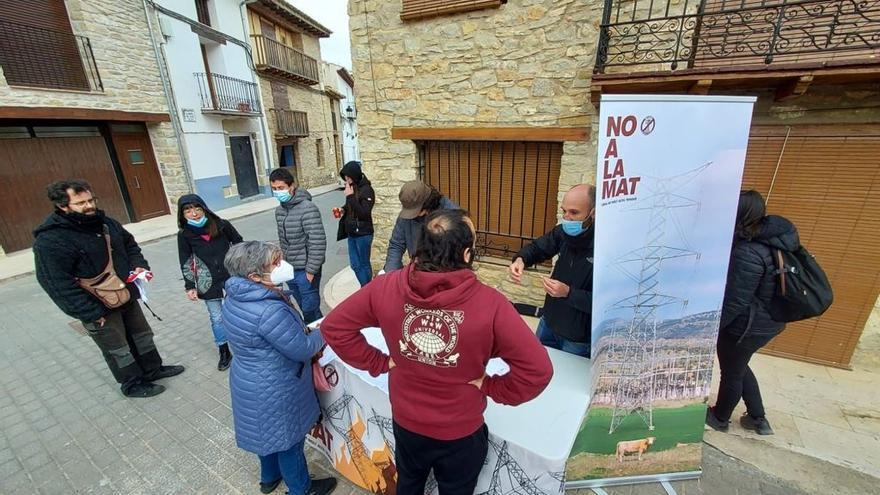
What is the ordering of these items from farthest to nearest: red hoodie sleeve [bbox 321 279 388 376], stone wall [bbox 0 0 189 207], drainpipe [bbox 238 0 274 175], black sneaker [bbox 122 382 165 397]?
drainpipe [bbox 238 0 274 175], stone wall [bbox 0 0 189 207], black sneaker [bbox 122 382 165 397], red hoodie sleeve [bbox 321 279 388 376]

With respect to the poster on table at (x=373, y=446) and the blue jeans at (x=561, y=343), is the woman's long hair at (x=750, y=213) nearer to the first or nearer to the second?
the blue jeans at (x=561, y=343)

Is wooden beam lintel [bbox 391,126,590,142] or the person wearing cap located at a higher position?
wooden beam lintel [bbox 391,126,590,142]

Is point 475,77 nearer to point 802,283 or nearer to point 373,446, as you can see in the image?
point 802,283

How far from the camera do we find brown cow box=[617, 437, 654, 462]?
2054 mm

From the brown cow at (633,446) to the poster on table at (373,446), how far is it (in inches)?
Result: 32.8

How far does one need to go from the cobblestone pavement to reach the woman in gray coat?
678 mm

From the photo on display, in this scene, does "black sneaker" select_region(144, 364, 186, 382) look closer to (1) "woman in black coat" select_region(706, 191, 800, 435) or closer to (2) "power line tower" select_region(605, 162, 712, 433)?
(2) "power line tower" select_region(605, 162, 712, 433)

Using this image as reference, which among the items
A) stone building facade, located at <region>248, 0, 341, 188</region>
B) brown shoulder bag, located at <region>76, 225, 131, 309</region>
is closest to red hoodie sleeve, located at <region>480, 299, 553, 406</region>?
brown shoulder bag, located at <region>76, 225, 131, 309</region>

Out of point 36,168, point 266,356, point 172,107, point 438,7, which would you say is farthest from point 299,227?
point 172,107

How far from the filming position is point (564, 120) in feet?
11.8

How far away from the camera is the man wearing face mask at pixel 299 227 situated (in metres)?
3.25

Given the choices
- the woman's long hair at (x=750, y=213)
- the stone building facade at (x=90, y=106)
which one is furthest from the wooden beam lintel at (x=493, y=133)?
the stone building facade at (x=90, y=106)

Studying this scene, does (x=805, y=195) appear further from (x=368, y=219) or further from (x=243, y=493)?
(x=243, y=493)

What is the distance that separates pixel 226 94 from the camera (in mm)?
12391
